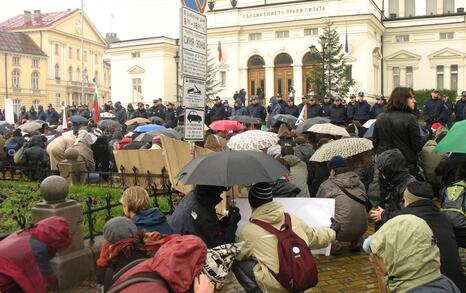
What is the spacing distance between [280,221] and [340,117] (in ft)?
50.3

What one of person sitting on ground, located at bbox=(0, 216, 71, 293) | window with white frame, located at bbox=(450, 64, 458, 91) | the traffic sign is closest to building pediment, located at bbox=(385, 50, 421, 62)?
window with white frame, located at bbox=(450, 64, 458, 91)

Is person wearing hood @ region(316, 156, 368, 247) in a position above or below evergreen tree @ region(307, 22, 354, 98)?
below

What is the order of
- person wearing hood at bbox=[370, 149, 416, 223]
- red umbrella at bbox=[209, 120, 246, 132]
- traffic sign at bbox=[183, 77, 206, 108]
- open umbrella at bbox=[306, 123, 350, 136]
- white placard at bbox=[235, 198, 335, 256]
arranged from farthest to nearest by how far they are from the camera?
red umbrella at bbox=[209, 120, 246, 132], open umbrella at bbox=[306, 123, 350, 136], traffic sign at bbox=[183, 77, 206, 108], white placard at bbox=[235, 198, 335, 256], person wearing hood at bbox=[370, 149, 416, 223]

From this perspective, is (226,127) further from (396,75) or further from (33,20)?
(33,20)

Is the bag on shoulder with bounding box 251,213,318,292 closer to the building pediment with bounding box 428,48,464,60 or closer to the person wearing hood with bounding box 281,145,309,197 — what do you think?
the person wearing hood with bounding box 281,145,309,197

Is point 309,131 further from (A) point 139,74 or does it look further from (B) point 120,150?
(A) point 139,74

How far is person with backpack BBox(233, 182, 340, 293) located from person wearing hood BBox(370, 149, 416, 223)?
5.20 feet

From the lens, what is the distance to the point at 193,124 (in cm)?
733

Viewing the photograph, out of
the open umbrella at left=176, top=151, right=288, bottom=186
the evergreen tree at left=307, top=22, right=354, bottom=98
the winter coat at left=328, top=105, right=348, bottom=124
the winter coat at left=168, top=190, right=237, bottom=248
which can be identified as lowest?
the winter coat at left=168, top=190, right=237, bottom=248

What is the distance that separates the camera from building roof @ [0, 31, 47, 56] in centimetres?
7656

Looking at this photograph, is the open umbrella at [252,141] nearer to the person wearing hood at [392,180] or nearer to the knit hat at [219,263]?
the person wearing hood at [392,180]

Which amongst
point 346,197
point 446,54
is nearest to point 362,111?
point 346,197

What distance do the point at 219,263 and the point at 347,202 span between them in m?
3.29

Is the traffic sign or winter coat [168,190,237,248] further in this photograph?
the traffic sign
